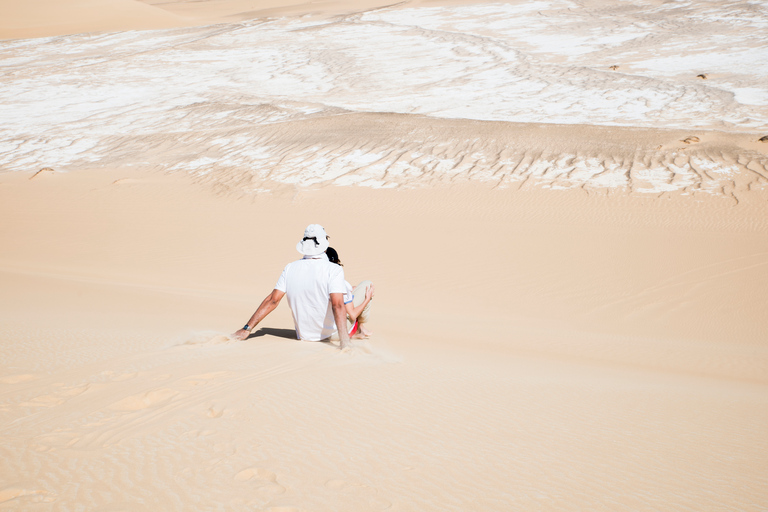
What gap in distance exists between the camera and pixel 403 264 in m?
10.6

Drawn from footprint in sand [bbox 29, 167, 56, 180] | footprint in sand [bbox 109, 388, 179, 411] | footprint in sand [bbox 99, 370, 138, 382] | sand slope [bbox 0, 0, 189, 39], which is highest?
sand slope [bbox 0, 0, 189, 39]

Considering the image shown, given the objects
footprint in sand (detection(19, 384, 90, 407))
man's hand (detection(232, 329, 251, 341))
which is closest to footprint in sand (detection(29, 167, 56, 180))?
man's hand (detection(232, 329, 251, 341))

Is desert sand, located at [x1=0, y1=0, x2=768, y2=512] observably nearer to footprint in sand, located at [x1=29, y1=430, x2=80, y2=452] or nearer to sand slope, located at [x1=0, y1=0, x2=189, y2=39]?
footprint in sand, located at [x1=29, y1=430, x2=80, y2=452]

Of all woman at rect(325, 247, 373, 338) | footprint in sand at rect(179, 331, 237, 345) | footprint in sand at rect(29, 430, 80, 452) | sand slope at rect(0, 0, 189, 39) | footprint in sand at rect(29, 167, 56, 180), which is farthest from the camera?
sand slope at rect(0, 0, 189, 39)

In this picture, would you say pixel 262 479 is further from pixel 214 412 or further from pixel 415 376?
pixel 415 376

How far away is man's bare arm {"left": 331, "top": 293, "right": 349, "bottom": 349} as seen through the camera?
446 centimetres

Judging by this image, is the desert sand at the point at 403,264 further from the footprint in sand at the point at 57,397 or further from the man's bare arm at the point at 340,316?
the man's bare arm at the point at 340,316

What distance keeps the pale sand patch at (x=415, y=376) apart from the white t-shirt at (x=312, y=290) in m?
0.30

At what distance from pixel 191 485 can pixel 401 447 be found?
3.05 ft

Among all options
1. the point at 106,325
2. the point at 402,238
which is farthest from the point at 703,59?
the point at 106,325

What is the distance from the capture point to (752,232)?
11242 mm

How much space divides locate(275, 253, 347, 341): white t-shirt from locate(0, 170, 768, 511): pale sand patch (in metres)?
0.30

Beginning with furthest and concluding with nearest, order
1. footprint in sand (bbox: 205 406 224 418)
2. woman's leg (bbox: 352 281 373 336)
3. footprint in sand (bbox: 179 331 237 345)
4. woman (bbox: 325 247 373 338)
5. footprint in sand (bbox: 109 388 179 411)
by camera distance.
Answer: woman's leg (bbox: 352 281 373 336) → woman (bbox: 325 247 373 338) → footprint in sand (bbox: 179 331 237 345) → footprint in sand (bbox: 109 388 179 411) → footprint in sand (bbox: 205 406 224 418)

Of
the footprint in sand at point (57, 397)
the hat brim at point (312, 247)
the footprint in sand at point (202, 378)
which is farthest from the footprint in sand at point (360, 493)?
the hat brim at point (312, 247)
